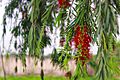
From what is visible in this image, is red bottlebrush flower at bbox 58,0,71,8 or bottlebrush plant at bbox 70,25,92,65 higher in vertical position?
red bottlebrush flower at bbox 58,0,71,8

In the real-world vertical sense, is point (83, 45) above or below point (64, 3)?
below

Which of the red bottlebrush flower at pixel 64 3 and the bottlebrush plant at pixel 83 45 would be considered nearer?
the bottlebrush plant at pixel 83 45

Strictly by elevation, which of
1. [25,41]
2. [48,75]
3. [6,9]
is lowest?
[48,75]

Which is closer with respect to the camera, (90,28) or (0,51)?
(90,28)

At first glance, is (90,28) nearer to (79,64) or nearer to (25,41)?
(79,64)

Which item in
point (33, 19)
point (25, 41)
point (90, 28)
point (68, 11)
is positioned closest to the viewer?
point (90, 28)

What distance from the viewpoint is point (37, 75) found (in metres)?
11.2

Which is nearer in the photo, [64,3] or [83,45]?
[83,45]

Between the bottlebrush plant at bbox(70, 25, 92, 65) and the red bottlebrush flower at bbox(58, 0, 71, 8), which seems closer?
the bottlebrush plant at bbox(70, 25, 92, 65)

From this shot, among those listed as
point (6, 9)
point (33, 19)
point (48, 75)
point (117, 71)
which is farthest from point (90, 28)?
point (48, 75)

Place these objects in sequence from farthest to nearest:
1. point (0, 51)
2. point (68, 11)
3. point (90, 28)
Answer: point (0, 51), point (68, 11), point (90, 28)

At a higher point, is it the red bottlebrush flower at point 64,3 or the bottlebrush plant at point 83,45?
the red bottlebrush flower at point 64,3

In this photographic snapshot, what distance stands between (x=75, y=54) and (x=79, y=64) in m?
0.05

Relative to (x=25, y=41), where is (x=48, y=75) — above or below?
below
